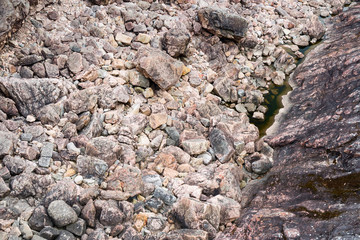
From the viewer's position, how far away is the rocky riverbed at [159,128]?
8.29 meters

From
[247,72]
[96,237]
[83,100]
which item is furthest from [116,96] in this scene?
[247,72]

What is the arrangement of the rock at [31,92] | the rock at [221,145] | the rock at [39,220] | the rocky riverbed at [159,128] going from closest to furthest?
the rock at [39,220], the rocky riverbed at [159,128], the rock at [31,92], the rock at [221,145]

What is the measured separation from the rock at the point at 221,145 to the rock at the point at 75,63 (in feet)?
18.2

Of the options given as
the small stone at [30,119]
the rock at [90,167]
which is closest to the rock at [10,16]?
the small stone at [30,119]

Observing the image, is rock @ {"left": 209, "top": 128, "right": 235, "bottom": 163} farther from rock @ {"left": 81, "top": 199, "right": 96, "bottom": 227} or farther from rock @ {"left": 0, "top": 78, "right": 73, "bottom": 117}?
rock @ {"left": 0, "top": 78, "right": 73, "bottom": 117}

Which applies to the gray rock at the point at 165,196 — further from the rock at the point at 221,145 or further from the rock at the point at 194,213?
the rock at the point at 221,145

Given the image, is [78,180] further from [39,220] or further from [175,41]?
[175,41]

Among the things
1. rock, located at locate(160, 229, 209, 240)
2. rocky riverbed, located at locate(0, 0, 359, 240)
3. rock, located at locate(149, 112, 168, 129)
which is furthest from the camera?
rock, located at locate(149, 112, 168, 129)

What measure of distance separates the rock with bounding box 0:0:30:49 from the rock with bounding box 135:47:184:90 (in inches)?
172

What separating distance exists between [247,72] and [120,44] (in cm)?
650

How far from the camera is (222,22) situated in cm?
1597

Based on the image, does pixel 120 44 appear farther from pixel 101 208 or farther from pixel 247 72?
pixel 101 208

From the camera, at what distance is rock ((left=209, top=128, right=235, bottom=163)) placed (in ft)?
37.3

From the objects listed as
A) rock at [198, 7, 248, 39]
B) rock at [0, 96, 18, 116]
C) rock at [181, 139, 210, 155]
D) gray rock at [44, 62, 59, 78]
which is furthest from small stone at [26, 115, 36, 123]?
rock at [198, 7, 248, 39]
